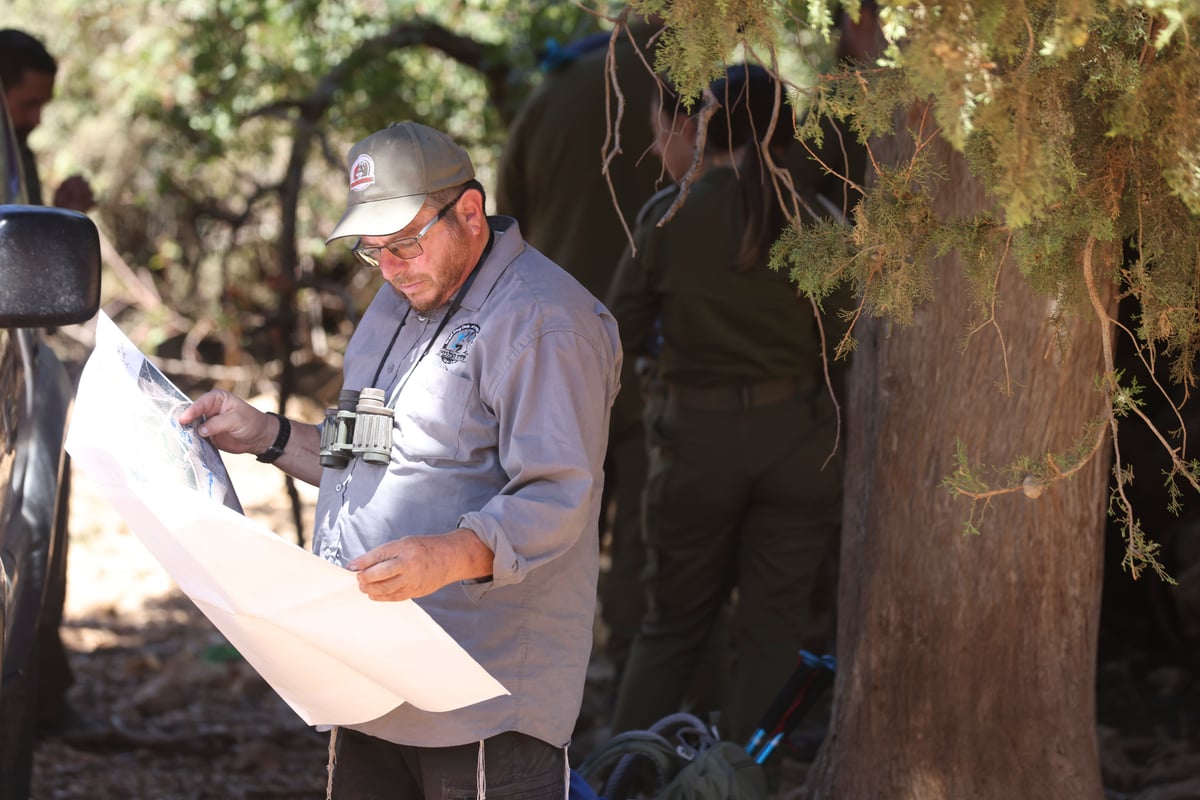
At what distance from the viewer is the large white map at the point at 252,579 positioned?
6.63 feet

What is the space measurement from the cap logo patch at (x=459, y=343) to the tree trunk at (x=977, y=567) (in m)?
1.05

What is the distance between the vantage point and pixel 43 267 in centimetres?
253

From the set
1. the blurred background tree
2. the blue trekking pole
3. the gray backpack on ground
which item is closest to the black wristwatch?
the gray backpack on ground

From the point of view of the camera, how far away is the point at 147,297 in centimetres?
1062

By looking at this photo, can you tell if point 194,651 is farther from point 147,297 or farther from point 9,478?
point 147,297

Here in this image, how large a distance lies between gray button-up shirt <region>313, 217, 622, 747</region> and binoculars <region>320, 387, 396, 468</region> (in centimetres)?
3

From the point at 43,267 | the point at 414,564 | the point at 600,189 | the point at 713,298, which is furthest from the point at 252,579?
the point at 600,189

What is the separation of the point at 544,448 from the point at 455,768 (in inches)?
23.9

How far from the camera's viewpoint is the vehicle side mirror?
8.23 feet

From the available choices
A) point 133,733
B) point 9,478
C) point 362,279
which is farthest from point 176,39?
point 9,478

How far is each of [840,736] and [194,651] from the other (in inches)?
151

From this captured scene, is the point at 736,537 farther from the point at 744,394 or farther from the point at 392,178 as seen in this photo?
the point at 392,178

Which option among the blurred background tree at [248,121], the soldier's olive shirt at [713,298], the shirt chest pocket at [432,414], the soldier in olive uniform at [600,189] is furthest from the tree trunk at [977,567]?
the blurred background tree at [248,121]

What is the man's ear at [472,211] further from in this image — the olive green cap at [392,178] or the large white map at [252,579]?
the large white map at [252,579]
